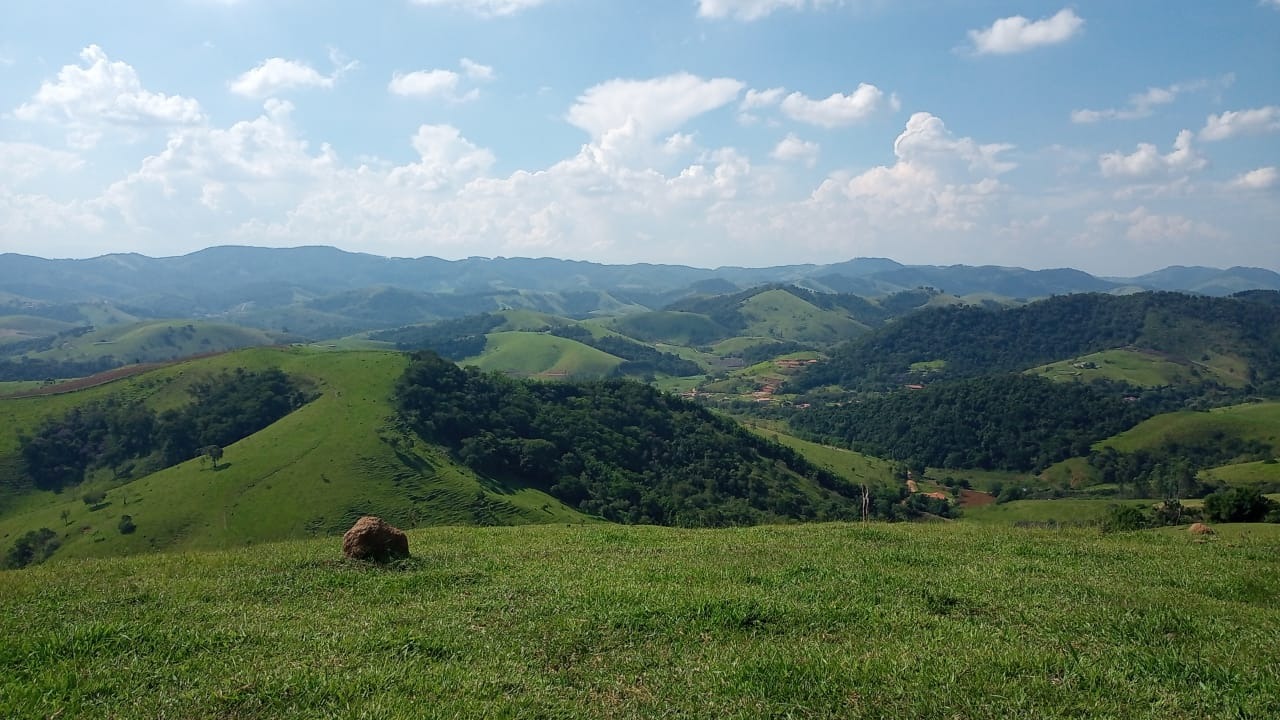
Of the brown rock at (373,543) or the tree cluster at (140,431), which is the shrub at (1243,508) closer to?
the brown rock at (373,543)

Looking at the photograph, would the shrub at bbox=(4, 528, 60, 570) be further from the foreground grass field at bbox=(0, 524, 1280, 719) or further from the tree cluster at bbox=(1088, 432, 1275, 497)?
the tree cluster at bbox=(1088, 432, 1275, 497)

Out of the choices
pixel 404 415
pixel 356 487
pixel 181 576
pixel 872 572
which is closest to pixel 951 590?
pixel 872 572

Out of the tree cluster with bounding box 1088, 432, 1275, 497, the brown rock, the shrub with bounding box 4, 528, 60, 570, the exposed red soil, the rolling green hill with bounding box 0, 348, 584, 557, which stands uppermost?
A: the brown rock

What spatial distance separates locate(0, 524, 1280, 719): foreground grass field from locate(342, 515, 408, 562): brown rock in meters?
0.55

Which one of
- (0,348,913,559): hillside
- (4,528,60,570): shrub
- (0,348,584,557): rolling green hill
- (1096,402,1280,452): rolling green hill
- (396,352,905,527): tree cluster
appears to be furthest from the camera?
(1096,402,1280,452): rolling green hill

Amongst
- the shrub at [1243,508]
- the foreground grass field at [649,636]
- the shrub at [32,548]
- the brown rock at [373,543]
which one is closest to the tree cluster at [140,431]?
the shrub at [32,548]

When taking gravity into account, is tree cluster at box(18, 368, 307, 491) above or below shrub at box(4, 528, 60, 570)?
above

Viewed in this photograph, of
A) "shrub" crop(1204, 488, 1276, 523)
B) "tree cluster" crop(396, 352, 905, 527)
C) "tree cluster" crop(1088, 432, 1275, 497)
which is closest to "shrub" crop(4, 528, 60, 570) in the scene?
"tree cluster" crop(396, 352, 905, 527)

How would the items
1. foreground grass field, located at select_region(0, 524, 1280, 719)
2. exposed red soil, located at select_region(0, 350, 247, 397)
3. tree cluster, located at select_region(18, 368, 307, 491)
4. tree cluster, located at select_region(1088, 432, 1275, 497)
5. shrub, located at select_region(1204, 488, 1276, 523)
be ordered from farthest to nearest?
tree cluster, located at select_region(1088, 432, 1275, 497) < exposed red soil, located at select_region(0, 350, 247, 397) < tree cluster, located at select_region(18, 368, 307, 491) < shrub, located at select_region(1204, 488, 1276, 523) < foreground grass field, located at select_region(0, 524, 1280, 719)

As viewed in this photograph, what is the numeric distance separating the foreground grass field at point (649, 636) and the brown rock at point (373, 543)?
55 cm

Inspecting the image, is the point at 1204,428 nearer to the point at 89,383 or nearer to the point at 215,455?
the point at 215,455

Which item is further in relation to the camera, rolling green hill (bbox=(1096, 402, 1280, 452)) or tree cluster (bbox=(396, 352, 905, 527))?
rolling green hill (bbox=(1096, 402, 1280, 452))

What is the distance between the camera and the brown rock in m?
20.0

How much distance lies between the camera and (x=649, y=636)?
44.8 feet
